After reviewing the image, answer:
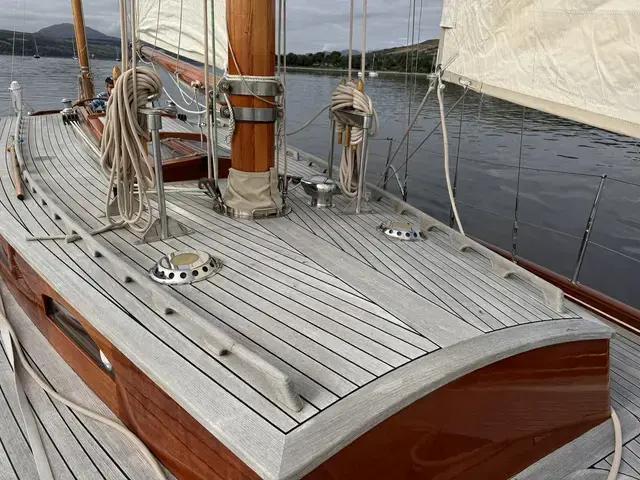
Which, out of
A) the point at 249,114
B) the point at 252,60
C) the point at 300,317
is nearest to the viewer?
the point at 300,317

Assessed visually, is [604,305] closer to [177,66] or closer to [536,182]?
[177,66]

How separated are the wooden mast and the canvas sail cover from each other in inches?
293

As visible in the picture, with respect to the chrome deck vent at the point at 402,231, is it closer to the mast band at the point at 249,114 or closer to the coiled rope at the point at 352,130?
the coiled rope at the point at 352,130

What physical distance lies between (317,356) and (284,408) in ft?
1.13

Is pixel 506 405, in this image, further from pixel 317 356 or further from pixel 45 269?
pixel 45 269

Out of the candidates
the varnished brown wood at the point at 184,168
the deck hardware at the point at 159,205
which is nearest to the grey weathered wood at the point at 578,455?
the deck hardware at the point at 159,205

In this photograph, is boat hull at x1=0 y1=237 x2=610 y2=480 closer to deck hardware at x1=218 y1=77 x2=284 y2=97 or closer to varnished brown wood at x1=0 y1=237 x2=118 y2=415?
varnished brown wood at x1=0 y1=237 x2=118 y2=415

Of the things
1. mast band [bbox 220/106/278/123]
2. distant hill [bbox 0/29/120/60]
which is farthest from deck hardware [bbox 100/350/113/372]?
distant hill [bbox 0/29/120/60]

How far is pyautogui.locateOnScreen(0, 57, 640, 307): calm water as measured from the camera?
6543mm

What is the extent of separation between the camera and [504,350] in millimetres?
2006

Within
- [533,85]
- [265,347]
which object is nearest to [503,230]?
[533,85]

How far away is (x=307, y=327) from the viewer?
214cm

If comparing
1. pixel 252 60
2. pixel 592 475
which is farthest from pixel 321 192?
pixel 592 475

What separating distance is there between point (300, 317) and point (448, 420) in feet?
2.49
